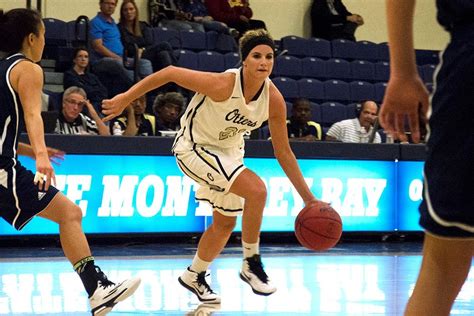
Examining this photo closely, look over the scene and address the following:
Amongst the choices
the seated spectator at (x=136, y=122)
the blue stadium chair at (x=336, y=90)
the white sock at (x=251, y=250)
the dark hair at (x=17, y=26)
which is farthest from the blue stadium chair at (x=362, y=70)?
the dark hair at (x=17, y=26)

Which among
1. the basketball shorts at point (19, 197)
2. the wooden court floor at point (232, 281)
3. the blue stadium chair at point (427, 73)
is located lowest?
→ the wooden court floor at point (232, 281)

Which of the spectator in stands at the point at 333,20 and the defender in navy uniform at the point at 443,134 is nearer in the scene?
the defender in navy uniform at the point at 443,134

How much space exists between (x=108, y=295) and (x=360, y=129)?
276 inches

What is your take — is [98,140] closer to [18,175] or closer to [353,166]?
[353,166]

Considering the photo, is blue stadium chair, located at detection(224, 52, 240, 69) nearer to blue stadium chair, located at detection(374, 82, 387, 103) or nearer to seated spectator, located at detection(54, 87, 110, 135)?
blue stadium chair, located at detection(374, 82, 387, 103)

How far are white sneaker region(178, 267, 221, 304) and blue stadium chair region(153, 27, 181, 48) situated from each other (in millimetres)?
8093

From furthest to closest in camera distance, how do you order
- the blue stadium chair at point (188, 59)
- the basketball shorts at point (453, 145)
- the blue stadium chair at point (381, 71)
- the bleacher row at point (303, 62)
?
the blue stadium chair at point (381, 71) → the blue stadium chair at point (188, 59) → the bleacher row at point (303, 62) → the basketball shorts at point (453, 145)

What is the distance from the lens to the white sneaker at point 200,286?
5.66 metres

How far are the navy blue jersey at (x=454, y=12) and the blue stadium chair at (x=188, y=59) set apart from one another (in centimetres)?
1096

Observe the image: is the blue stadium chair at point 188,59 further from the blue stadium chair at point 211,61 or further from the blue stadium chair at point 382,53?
the blue stadium chair at point 382,53

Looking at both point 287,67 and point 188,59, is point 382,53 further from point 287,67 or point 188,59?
point 188,59

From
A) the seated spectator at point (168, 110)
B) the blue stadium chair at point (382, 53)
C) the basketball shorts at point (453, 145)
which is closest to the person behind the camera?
the basketball shorts at point (453, 145)

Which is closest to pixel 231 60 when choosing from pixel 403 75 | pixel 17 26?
pixel 17 26

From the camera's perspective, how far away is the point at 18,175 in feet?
15.5
